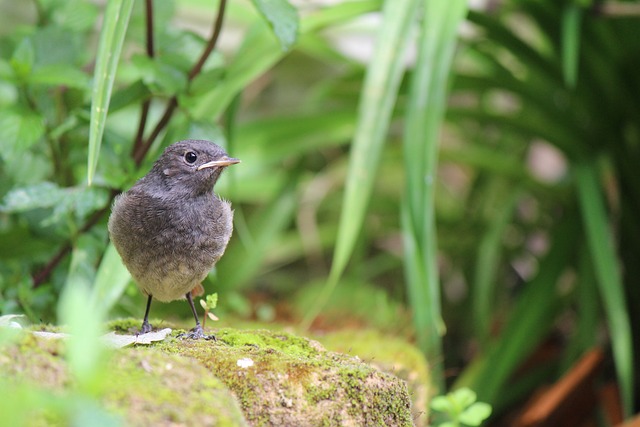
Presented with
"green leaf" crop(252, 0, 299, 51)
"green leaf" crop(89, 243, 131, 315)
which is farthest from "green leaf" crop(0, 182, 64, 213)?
"green leaf" crop(252, 0, 299, 51)

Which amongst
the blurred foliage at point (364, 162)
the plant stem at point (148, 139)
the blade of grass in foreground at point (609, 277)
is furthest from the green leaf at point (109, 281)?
the blade of grass in foreground at point (609, 277)

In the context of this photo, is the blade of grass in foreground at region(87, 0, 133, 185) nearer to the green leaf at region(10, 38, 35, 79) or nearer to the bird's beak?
the bird's beak

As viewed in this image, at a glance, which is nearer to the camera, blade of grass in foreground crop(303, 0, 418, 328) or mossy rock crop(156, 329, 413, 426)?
mossy rock crop(156, 329, 413, 426)

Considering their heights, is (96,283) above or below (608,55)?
below

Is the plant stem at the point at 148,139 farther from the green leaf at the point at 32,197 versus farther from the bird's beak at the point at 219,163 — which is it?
the bird's beak at the point at 219,163

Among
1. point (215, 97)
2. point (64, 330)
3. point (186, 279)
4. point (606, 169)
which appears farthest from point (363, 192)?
point (606, 169)

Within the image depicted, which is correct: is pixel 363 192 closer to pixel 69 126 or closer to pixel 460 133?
pixel 69 126

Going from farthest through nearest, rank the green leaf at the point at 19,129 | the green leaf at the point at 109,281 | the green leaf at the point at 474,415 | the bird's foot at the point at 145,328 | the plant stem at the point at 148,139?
1. the plant stem at the point at 148,139
2. the green leaf at the point at 19,129
3. the green leaf at the point at 109,281
4. the bird's foot at the point at 145,328
5. the green leaf at the point at 474,415
